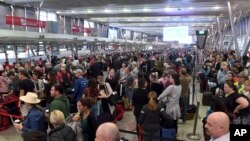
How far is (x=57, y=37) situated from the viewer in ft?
65.6

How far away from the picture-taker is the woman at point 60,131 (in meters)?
3.91

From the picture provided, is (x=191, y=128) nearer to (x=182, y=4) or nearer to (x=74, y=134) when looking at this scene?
(x=74, y=134)

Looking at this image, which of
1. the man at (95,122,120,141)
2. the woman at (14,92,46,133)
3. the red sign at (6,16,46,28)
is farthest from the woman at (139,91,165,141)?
the red sign at (6,16,46,28)

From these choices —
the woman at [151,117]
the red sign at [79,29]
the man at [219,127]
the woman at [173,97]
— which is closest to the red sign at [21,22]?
the red sign at [79,29]

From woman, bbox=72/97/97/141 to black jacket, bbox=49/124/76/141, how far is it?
1.10 feet

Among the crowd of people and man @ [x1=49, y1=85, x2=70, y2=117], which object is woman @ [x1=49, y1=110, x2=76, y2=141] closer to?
the crowd of people

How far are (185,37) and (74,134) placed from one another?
2230 centimetres

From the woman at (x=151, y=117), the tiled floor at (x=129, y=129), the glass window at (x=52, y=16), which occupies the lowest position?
the tiled floor at (x=129, y=129)

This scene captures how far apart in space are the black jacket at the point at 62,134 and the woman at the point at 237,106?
2937mm

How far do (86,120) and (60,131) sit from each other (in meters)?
0.58

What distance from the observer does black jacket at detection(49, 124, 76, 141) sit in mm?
A: 3902

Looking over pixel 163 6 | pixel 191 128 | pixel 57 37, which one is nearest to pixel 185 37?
pixel 163 6

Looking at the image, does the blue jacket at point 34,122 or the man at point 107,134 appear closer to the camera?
the man at point 107,134

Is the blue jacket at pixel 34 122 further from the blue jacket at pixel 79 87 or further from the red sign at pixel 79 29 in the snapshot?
the red sign at pixel 79 29
